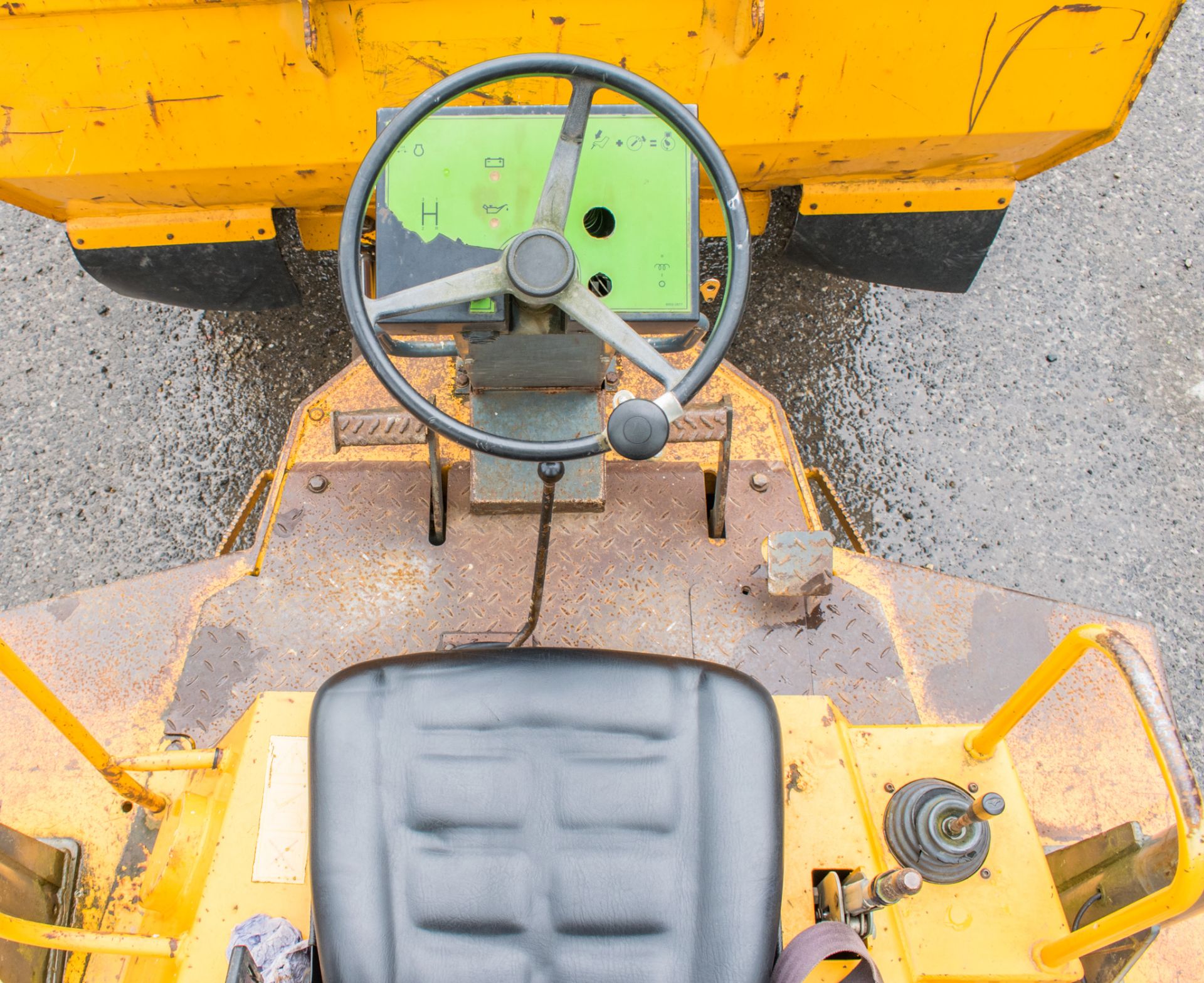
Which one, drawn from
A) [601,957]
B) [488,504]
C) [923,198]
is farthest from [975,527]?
[601,957]

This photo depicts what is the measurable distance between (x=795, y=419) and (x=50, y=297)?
1.98m

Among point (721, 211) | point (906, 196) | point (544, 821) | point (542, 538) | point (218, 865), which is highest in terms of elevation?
point (906, 196)

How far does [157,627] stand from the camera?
→ 1587mm

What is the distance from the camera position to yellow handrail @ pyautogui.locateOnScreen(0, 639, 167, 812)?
1.07m

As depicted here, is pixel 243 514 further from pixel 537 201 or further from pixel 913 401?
pixel 913 401

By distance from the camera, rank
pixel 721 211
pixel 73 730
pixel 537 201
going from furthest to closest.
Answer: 1. pixel 721 211
2. pixel 537 201
3. pixel 73 730

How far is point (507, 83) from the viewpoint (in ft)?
5.25

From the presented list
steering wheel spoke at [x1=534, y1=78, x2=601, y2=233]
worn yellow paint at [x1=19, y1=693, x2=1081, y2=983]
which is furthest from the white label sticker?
steering wheel spoke at [x1=534, y1=78, x2=601, y2=233]

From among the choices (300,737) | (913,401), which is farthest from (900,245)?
(300,737)

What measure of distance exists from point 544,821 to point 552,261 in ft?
2.30

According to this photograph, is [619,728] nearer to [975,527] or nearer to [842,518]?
[842,518]

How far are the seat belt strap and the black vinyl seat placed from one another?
3 cm

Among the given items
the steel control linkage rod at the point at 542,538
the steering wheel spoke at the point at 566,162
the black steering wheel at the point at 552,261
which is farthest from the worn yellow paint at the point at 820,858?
the steering wheel spoke at the point at 566,162

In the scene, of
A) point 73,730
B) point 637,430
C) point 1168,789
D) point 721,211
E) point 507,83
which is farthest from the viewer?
point 721,211
